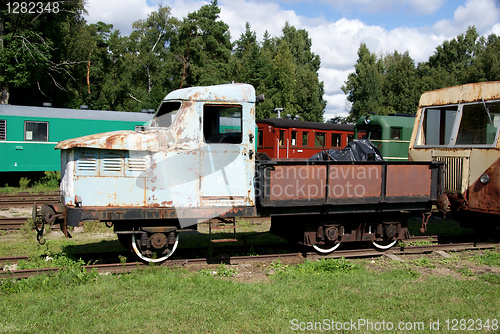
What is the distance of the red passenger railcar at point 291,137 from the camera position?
2044 cm

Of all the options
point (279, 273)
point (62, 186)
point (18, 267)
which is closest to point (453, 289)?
point (279, 273)

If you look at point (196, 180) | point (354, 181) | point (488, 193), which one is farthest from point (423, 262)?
point (196, 180)

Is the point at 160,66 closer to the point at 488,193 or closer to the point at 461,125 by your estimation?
the point at 461,125

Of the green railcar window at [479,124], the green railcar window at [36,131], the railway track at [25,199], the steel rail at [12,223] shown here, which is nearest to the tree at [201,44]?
the green railcar window at [36,131]

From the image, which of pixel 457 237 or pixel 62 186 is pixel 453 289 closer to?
pixel 457 237

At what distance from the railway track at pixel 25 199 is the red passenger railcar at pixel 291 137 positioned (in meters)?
10.6

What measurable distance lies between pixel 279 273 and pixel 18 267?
14.1 ft

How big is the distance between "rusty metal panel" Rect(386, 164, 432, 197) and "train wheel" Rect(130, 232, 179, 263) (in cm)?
406

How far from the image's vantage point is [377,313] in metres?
4.89

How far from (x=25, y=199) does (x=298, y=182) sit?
1071cm

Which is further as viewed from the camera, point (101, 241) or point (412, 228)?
point (412, 228)

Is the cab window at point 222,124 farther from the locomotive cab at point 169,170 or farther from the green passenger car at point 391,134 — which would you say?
the green passenger car at point 391,134

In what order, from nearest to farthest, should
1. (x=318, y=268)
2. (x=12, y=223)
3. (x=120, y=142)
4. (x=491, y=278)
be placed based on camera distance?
(x=120, y=142)
(x=491, y=278)
(x=318, y=268)
(x=12, y=223)

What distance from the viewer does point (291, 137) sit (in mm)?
20828
